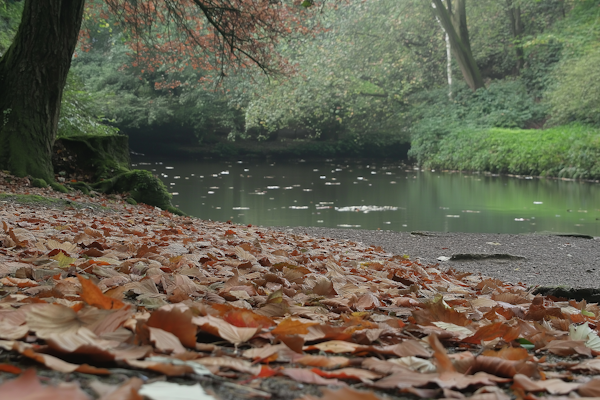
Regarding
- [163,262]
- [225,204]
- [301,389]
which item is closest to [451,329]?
[301,389]

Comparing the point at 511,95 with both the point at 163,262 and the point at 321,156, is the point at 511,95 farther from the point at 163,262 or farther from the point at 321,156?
the point at 163,262

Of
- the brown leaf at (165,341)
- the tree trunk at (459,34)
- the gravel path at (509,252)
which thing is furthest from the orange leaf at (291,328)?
the tree trunk at (459,34)

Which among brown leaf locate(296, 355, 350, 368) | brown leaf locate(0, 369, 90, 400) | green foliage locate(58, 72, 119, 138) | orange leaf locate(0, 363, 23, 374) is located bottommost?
brown leaf locate(296, 355, 350, 368)

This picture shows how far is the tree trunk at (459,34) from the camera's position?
73.3 ft

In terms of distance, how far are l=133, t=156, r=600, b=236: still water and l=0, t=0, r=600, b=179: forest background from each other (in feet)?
11.0

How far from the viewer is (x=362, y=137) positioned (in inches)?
1093

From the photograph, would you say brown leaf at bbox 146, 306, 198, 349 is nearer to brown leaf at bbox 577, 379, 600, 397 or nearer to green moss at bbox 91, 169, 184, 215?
brown leaf at bbox 577, 379, 600, 397

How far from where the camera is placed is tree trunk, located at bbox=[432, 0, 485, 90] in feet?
73.3

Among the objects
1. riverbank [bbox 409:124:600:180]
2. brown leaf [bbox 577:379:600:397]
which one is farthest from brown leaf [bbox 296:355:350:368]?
riverbank [bbox 409:124:600:180]

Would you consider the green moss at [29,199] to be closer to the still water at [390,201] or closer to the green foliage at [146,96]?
the still water at [390,201]

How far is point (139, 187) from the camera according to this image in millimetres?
7766

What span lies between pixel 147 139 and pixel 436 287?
26035 millimetres

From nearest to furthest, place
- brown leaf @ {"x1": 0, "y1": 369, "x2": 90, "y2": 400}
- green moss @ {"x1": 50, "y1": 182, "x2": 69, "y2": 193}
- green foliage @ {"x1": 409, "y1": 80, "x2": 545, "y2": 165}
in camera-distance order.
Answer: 1. brown leaf @ {"x1": 0, "y1": 369, "x2": 90, "y2": 400}
2. green moss @ {"x1": 50, "y1": 182, "x2": 69, "y2": 193}
3. green foliage @ {"x1": 409, "y1": 80, "x2": 545, "y2": 165}

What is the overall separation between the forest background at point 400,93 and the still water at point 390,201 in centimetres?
335
